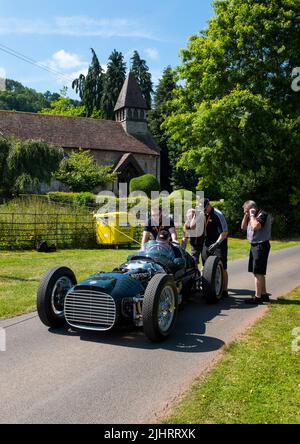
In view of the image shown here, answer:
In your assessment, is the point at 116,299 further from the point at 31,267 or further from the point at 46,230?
the point at 46,230

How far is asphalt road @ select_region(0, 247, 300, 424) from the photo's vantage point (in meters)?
4.17

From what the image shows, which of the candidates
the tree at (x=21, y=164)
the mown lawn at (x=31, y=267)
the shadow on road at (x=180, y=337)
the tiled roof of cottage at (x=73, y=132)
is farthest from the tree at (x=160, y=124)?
the shadow on road at (x=180, y=337)

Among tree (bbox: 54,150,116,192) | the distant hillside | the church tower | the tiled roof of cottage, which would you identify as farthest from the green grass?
the distant hillside

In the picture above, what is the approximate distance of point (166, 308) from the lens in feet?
21.2

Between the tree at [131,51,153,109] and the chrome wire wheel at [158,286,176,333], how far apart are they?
238 feet

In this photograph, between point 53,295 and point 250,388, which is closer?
point 250,388

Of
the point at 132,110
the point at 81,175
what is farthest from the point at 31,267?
the point at 132,110

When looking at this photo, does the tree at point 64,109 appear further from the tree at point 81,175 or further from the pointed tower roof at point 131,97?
the tree at point 81,175

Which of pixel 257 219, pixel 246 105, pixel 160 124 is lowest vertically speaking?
pixel 257 219

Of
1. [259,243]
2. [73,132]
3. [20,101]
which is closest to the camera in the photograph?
[259,243]

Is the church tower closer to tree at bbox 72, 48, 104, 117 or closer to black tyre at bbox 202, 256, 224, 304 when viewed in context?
tree at bbox 72, 48, 104, 117

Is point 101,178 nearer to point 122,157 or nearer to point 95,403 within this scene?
point 122,157

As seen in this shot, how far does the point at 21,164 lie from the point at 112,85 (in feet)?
149

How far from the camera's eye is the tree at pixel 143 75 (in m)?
76.4
